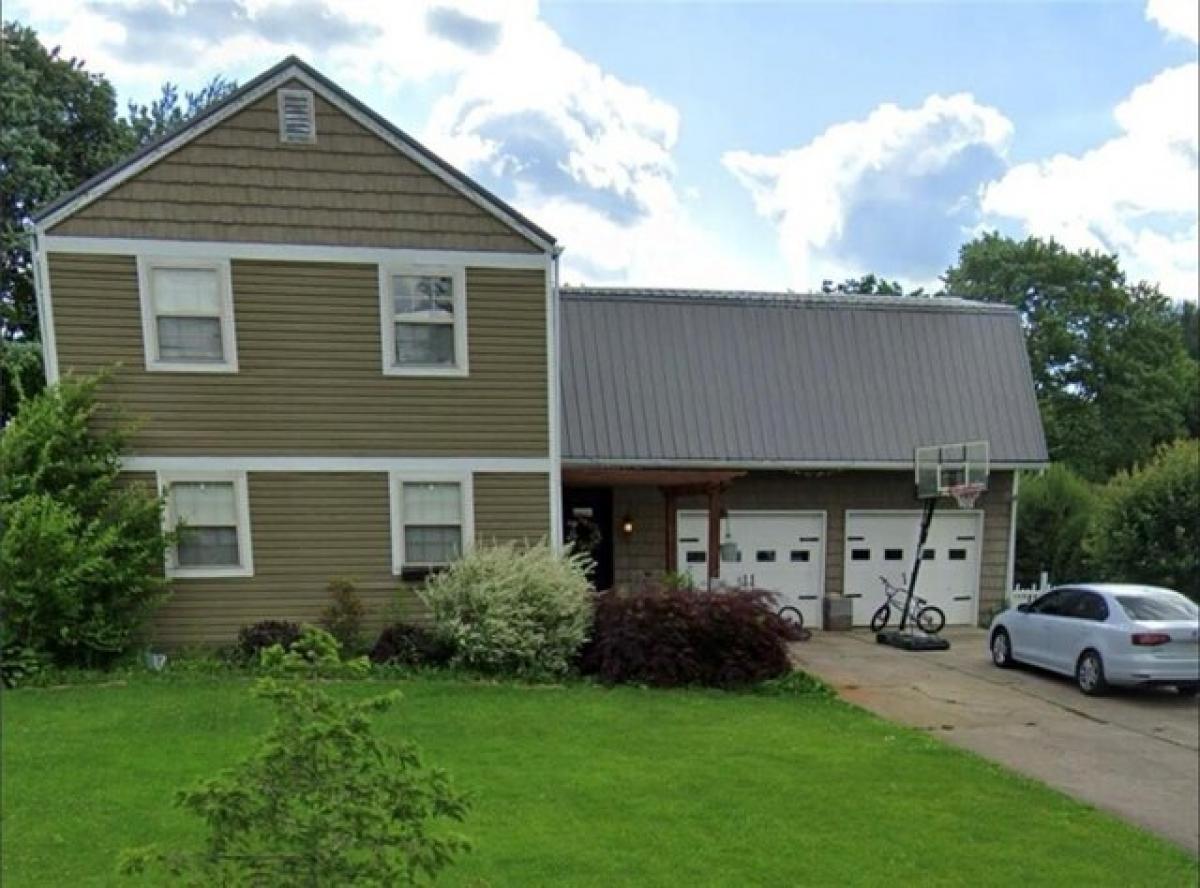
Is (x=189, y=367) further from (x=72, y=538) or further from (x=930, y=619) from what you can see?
(x=930, y=619)

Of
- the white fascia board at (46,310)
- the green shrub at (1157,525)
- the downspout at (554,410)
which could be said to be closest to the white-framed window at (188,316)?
the white fascia board at (46,310)

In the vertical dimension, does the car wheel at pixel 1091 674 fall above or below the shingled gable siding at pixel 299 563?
below

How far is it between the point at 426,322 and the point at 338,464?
2.18 m

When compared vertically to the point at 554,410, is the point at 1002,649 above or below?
below

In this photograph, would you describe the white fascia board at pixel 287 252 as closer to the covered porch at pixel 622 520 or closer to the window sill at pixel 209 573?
the window sill at pixel 209 573

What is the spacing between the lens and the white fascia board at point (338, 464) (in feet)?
30.8

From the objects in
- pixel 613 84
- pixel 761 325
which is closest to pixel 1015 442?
pixel 761 325

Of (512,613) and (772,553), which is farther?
(772,553)

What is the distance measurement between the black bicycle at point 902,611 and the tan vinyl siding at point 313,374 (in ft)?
24.3

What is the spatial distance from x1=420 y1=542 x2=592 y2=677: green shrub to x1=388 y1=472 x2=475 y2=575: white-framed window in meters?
0.91

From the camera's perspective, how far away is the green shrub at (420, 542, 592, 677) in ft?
28.5

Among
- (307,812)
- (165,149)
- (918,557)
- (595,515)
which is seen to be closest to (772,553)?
(918,557)

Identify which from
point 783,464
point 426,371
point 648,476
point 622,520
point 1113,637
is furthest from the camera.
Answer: point 622,520

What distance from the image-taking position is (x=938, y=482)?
41.4 feet
